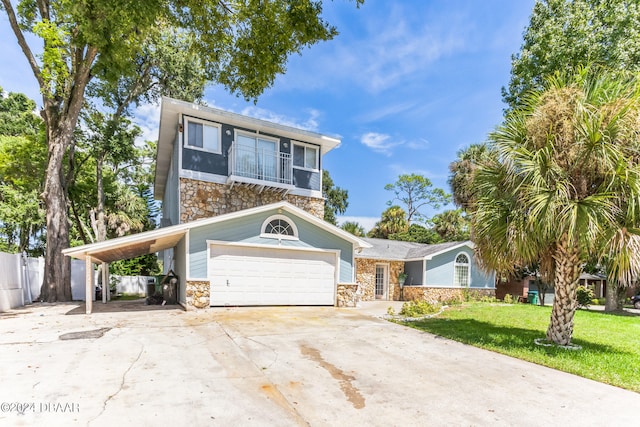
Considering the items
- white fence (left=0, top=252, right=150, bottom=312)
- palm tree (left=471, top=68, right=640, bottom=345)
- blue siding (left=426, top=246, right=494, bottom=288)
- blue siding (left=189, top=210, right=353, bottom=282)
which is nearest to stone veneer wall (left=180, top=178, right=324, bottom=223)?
blue siding (left=189, top=210, right=353, bottom=282)

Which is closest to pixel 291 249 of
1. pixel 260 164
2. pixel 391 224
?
pixel 260 164

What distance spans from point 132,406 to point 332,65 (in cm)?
1452

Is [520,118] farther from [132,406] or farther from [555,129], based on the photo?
[132,406]

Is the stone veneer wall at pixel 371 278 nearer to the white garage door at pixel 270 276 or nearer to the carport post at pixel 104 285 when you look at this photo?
the white garage door at pixel 270 276

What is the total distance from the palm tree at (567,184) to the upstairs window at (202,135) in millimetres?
10525

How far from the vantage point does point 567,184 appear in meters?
5.95

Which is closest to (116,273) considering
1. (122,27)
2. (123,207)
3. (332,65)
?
(123,207)

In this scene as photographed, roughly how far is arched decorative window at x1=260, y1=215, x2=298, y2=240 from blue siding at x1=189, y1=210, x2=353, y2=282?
12 centimetres

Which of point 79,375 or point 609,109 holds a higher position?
point 609,109

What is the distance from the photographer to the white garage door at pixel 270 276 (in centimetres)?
1070

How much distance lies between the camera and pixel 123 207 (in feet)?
79.0

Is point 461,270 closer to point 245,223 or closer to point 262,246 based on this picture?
point 262,246

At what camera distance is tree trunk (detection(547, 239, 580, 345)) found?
6309mm

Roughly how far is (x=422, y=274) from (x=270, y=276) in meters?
9.97
